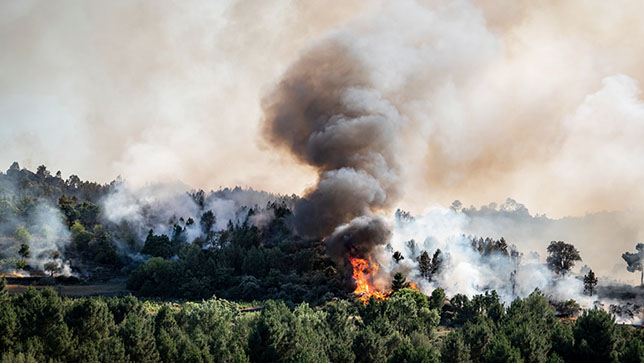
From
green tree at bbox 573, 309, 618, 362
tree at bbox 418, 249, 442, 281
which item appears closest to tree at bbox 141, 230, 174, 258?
tree at bbox 418, 249, 442, 281

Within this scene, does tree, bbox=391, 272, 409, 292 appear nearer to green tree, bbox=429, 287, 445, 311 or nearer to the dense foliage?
green tree, bbox=429, 287, 445, 311

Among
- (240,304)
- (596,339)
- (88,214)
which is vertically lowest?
(596,339)

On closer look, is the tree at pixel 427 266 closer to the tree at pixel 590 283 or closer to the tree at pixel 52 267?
the tree at pixel 590 283

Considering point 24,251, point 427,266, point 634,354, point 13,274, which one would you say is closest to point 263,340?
point 634,354

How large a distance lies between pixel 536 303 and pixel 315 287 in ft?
122

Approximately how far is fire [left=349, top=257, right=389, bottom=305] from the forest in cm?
106

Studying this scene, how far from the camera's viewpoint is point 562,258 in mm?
119500

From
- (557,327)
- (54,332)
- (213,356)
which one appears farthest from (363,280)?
(54,332)

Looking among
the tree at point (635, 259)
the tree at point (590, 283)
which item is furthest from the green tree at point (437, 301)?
the tree at point (635, 259)

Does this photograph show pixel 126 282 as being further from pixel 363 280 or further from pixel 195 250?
pixel 363 280

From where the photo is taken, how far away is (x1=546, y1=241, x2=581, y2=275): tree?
389 feet

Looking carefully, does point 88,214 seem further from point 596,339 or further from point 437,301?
point 596,339

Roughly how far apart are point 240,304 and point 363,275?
71.7 ft

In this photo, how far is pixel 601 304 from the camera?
97.0 m
